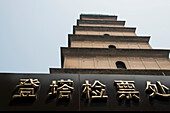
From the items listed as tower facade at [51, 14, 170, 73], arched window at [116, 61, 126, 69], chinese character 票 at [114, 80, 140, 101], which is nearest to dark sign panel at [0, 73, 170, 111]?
chinese character 票 at [114, 80, 140, 101]

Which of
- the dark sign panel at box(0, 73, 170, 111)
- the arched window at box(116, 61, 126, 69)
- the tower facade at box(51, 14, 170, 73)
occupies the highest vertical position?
the tower facade at box(51, 14, 170, 73)

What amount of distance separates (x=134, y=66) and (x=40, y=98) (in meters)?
7.16

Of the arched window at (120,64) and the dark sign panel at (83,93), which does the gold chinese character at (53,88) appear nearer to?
the dark sign panel at (83,93)

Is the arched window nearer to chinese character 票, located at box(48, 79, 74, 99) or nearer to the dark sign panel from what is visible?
the dark sign panel

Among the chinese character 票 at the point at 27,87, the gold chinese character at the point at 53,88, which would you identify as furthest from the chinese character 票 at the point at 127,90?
the chinese character 票 at the point at 27,87

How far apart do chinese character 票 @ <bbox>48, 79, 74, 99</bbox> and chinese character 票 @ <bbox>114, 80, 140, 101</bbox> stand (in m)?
1.83

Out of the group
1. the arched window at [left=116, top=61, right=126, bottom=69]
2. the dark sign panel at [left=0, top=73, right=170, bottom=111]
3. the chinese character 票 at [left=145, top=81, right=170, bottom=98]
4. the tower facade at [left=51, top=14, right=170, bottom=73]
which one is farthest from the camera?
the arched window at [left=116, top=61, right=126, bottom=69]

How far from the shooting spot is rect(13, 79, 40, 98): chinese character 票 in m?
5.84

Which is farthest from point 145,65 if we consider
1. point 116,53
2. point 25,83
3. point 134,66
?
point 25,83

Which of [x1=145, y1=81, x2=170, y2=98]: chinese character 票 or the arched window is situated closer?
[x1=145, y1=81, x2=170, y2=98]: chinese character 票

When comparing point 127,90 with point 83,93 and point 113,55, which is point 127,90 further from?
point 113,55

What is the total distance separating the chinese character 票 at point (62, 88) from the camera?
5.97 metres

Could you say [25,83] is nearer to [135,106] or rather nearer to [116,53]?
[135,106]

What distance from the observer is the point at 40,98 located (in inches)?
231
